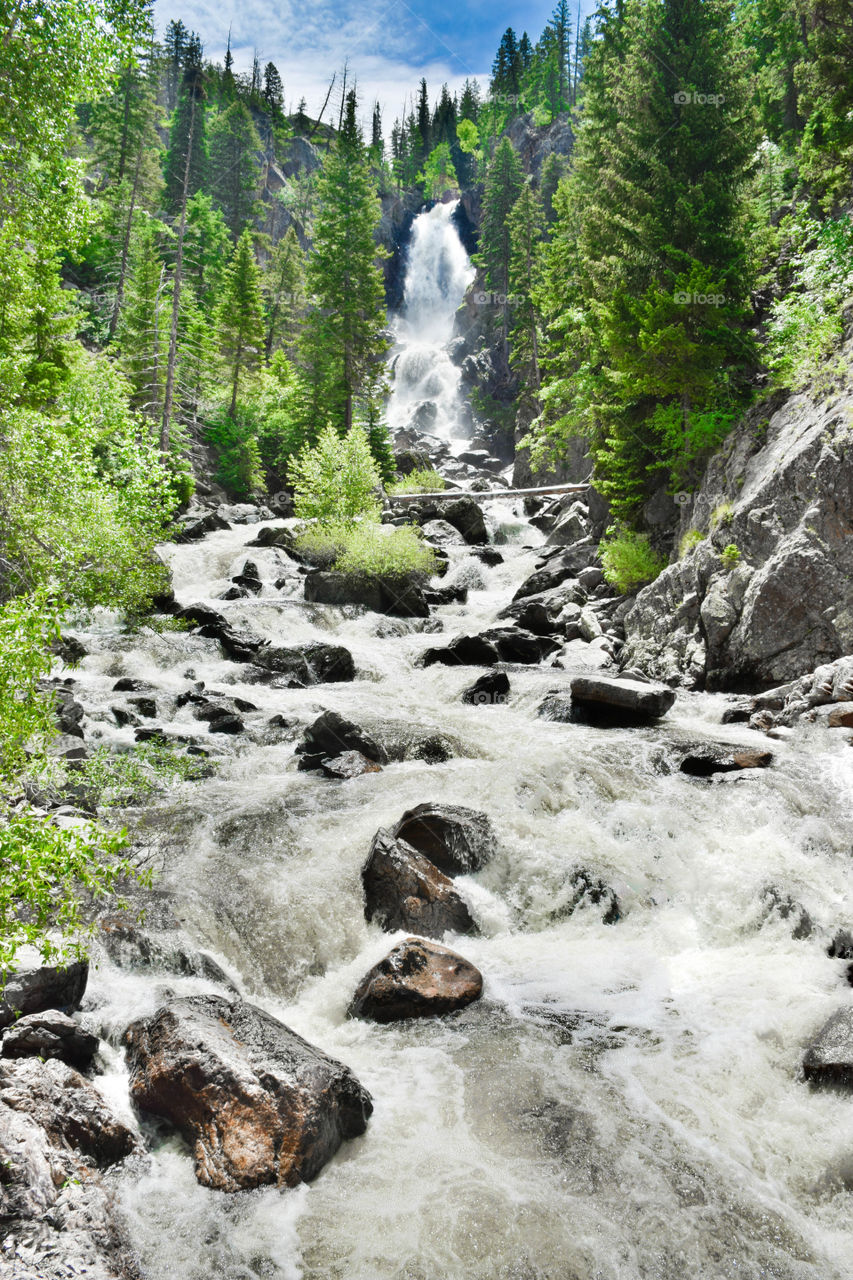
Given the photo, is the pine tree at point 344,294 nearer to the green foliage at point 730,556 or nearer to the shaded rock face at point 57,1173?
the green foliage at point 730,556

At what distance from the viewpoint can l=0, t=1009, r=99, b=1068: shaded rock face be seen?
4316 millimetres

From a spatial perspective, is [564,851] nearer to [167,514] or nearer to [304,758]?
[304,758]

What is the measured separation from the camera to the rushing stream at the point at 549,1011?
375 centimetres

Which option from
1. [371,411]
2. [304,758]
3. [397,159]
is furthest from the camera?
[397,159]

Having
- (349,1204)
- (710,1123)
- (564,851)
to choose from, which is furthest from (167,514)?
(710,1123)

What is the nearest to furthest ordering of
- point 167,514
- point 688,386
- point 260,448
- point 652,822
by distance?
point 652,822
point 167,514
point 688,386
point 260,448

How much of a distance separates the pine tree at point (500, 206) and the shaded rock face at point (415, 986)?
183 feet

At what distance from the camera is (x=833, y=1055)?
4.67 metres

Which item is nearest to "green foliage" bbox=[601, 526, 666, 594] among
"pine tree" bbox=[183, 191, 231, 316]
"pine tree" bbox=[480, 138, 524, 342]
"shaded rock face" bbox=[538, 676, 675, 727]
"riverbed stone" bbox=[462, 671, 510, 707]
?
"riverbed stone" bbox=[462, 671, 510, 707]

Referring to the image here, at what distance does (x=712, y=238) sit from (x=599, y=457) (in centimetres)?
598

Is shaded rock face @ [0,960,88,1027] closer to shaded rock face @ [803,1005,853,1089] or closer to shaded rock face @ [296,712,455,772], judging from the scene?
shaded rock face @ [803,1005,853,1089]

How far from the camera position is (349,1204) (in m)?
3.98

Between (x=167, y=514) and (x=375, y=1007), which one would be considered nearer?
(x=375, y=1007)

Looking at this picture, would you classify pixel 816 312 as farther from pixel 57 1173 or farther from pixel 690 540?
pixel 57 1173
